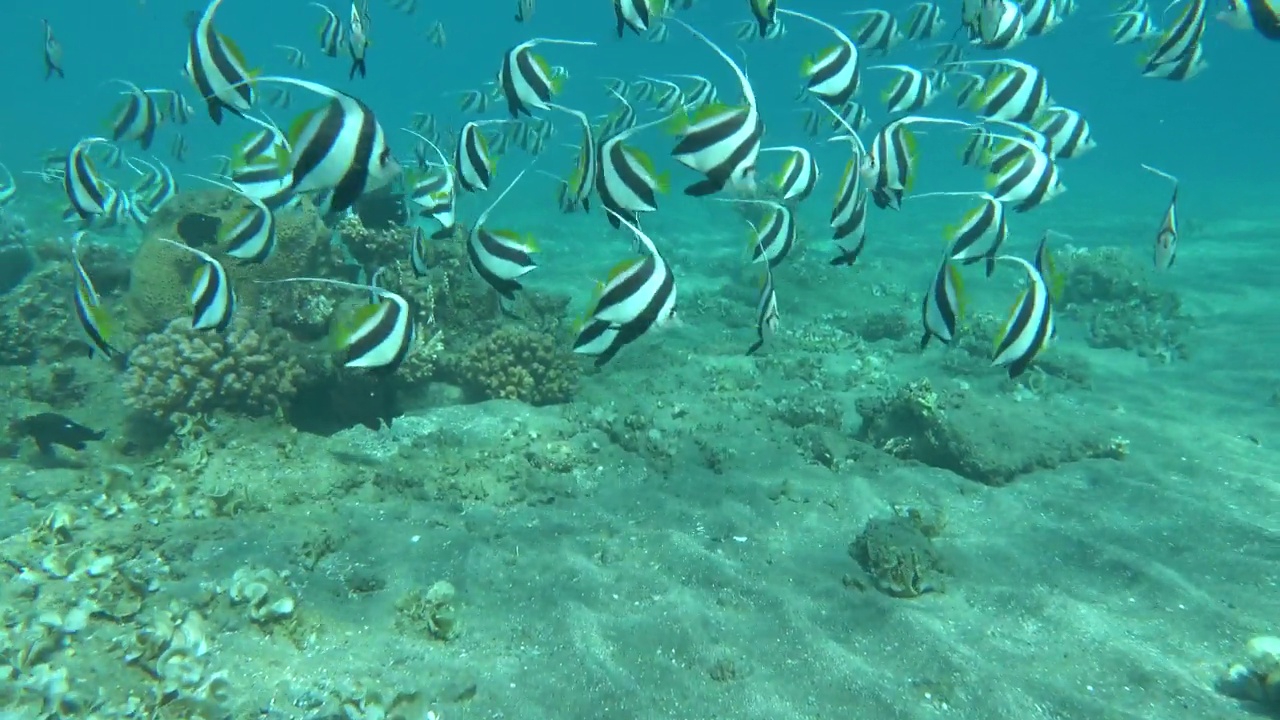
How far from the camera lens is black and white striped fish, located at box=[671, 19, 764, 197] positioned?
3.39 metres

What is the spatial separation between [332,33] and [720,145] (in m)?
5.88

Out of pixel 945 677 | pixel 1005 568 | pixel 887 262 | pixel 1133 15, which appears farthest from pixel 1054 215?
pixel 945 677

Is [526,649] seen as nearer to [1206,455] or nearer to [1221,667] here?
[1221,667]

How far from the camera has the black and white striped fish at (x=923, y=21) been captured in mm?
7340

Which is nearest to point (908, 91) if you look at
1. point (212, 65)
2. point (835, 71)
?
point (835, 71)

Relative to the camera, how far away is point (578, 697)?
4012mm

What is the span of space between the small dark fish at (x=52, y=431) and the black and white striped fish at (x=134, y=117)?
2749mm

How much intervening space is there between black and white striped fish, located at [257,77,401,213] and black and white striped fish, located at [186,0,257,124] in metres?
1.63

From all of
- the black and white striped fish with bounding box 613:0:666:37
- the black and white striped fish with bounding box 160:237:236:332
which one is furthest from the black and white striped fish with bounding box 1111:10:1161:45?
the black and white striped fish with bounding box 160:237:236:332

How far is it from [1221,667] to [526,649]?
14.9 ft

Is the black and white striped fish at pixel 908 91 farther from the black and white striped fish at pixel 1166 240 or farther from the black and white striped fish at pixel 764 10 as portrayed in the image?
the black and white striped fish at pixel 1166 240

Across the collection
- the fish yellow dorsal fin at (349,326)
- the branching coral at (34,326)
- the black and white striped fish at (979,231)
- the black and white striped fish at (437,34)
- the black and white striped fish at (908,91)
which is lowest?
the branching coral at (34,326)

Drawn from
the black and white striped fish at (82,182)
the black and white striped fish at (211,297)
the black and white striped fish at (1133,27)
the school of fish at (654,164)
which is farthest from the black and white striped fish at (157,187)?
the black and white striped fish at (1133,27)

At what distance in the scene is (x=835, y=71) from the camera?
514 centimetres
